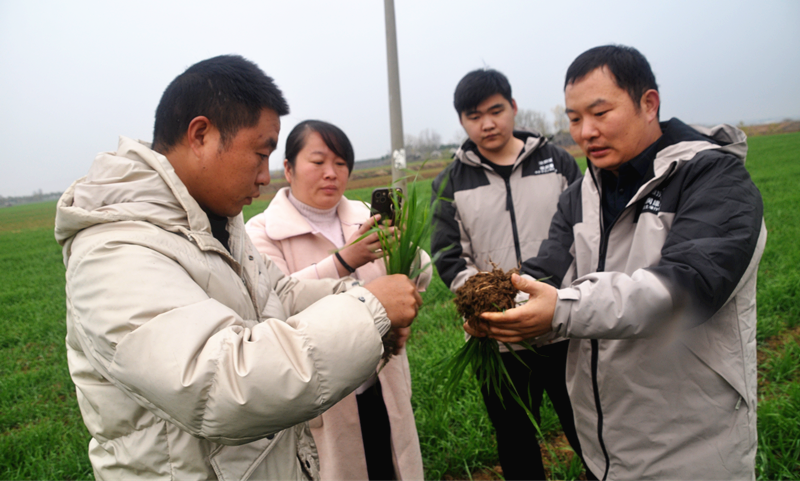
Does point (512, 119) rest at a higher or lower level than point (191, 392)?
higher

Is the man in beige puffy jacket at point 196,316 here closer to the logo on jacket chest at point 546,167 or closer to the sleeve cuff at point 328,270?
the sleeve cuff at point 328,270

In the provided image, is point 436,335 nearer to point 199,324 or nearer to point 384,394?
point 384,394

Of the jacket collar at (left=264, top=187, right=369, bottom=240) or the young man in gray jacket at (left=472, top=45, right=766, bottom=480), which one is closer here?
the young man in gray jacket at (left=472, top=45, right=766, bottom=480)

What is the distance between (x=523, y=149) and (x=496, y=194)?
0.33 meters

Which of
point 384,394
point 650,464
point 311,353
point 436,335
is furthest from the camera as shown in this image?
point 436,335

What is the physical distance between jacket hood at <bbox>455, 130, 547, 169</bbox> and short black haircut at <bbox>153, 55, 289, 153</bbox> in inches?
58.2

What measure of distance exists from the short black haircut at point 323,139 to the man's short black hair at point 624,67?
127 cm

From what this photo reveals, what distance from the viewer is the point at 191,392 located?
964mm

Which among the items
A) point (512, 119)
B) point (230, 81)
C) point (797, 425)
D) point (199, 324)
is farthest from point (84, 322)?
point (797, 425)

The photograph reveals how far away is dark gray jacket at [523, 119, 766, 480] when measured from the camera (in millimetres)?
1359

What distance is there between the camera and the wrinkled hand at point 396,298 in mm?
1388

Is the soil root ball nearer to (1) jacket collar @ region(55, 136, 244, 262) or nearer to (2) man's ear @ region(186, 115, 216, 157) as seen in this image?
(1) jacket collar @ region(55, 136, 244, 262)

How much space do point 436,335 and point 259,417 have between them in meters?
3.63

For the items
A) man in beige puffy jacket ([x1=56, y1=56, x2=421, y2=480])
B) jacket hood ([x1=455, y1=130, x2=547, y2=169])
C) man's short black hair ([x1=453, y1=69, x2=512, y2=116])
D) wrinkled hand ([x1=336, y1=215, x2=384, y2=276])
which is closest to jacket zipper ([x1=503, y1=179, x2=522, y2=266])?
jacket hood ([x1=455, y1=130, x2=547, y2=169])
